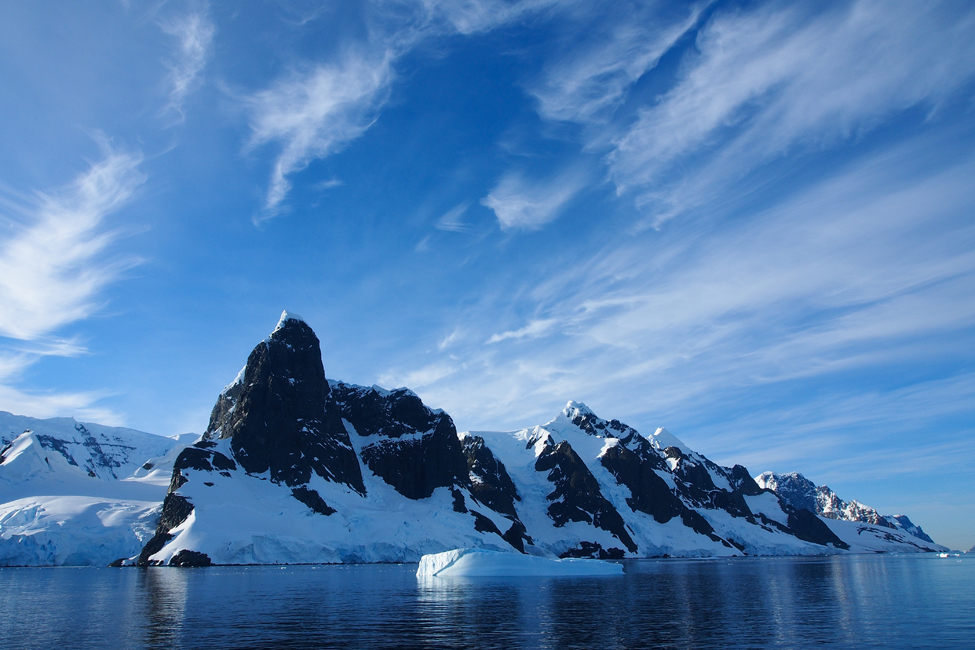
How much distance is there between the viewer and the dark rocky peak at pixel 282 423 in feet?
561

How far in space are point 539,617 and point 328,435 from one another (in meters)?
158

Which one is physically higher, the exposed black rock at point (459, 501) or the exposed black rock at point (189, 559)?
the exposed black rock at point (459, 501)

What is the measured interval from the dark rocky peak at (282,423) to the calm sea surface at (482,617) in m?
100

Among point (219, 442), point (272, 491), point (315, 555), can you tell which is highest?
point (219, 442)

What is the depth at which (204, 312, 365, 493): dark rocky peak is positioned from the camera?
17112 cm

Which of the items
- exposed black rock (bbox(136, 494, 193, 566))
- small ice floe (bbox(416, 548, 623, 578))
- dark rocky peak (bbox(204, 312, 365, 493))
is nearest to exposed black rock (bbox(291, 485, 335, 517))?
dark rocky peak (bbox(204, 312, 365, 493))

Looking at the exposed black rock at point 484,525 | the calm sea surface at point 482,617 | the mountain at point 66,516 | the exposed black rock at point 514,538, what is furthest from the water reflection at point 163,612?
the exposed black rock at point 514,538

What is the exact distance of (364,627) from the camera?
38625mm

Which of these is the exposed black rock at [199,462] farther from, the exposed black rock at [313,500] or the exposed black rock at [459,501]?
the exposed black rock at [459,501]

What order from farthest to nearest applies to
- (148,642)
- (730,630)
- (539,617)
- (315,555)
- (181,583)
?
1. (315,555)
2. (181,583)
3. (539,617)
4. (730,630)
5. (148,642)

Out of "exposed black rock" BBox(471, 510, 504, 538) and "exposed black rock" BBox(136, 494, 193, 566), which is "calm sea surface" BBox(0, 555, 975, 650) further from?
"exposed black rock" BBox(471, 510, 504, 538)

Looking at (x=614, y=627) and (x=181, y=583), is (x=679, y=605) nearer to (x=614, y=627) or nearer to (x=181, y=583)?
(x=614, y=627)

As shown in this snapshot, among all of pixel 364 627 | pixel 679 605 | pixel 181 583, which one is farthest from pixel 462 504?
pixel 364 627

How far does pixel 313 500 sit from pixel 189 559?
38.9 meters
